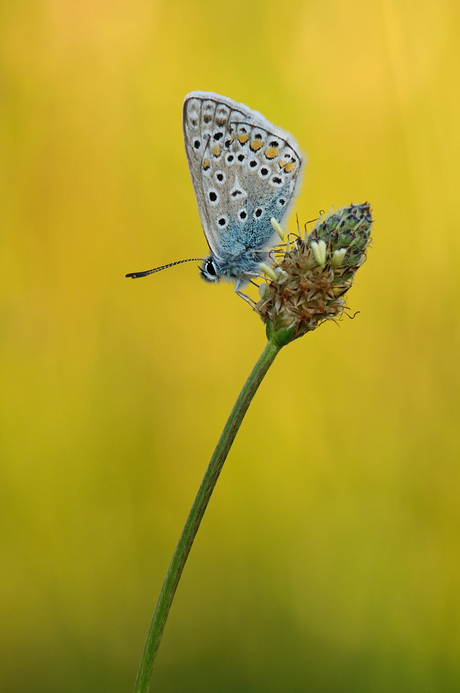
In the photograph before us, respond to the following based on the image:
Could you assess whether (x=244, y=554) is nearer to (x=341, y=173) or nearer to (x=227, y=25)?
(x=341, y=173)

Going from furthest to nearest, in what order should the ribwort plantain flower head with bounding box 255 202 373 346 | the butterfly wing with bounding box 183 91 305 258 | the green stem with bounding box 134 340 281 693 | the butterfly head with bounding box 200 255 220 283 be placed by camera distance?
1. the butterfly head with bounding box 200 255 220 283
2. the butterfly wing with bounding box 183 91 305 258
3. the ribwort plantain flower head with bounding box 255 202 373 346
4. the green stem with bounding box 134 340 281 693

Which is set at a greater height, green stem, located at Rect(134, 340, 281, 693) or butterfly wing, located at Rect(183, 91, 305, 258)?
→ butterfly wing, located at Rect(183, 91, 305, 258)

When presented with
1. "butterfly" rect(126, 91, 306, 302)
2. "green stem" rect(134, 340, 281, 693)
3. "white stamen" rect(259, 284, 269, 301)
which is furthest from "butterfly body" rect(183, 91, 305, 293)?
"green stem" rect(134, 340, 281, 693)

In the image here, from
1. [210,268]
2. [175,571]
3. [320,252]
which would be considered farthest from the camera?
[210,268]

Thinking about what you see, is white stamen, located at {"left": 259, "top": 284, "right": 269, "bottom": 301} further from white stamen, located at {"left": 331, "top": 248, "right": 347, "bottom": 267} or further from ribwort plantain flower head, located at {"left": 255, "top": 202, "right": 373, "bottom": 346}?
white stamen, located at {"left": 331, "top": 248, "right": 347, "bottom": 267}

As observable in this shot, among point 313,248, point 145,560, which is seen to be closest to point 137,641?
point 145,560

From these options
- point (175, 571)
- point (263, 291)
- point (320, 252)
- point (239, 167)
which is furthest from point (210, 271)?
point (175, 571)

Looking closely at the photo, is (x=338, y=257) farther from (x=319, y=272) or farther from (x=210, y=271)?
(x=210, y=271)
